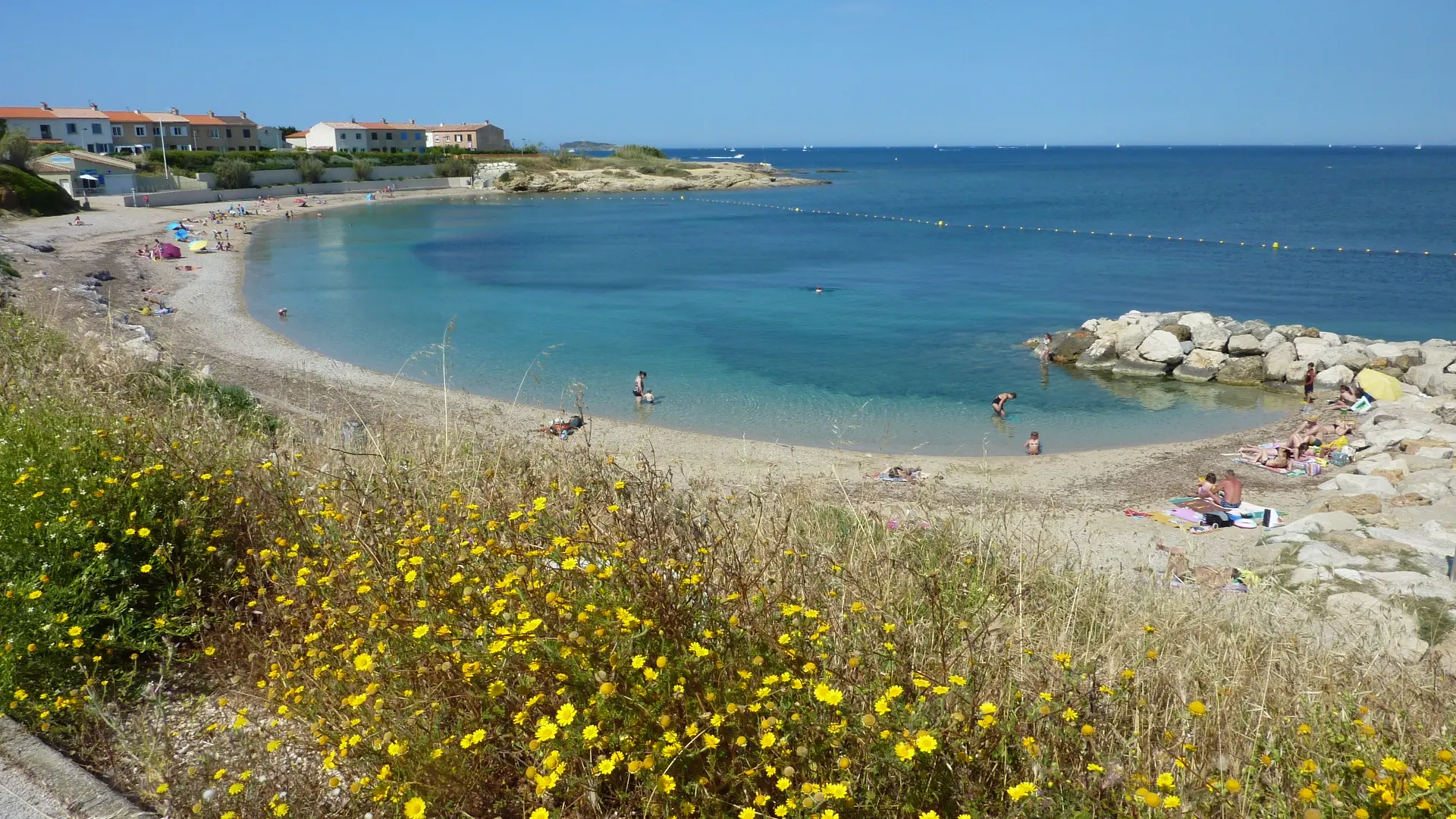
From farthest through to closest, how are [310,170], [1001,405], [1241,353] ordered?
[310,170] < [1241,353] < [1001,405]

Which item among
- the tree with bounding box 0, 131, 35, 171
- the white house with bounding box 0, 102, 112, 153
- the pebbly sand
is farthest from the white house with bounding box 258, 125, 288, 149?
the pebbly sand

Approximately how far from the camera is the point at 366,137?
339ft

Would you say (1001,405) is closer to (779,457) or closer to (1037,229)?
(779,457)

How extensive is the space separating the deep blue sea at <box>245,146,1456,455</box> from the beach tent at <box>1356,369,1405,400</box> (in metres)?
1.80

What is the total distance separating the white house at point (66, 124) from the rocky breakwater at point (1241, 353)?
86056 millimetres

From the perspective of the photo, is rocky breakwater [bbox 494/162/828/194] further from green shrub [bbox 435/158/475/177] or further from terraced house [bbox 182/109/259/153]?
terraced house [bbox 182/109/259/153]


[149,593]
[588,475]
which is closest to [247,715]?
[149,593]

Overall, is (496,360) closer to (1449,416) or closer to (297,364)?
(297,364)

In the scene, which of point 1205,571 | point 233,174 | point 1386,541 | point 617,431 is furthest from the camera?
point 233,174

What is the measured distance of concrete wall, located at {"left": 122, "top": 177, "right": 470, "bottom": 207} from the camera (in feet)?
205

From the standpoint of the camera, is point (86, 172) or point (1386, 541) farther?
point (86, 172)

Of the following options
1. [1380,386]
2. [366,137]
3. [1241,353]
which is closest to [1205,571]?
[1380,386]

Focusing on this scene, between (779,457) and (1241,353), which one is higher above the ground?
(1241,353)

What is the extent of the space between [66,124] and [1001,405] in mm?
92256
